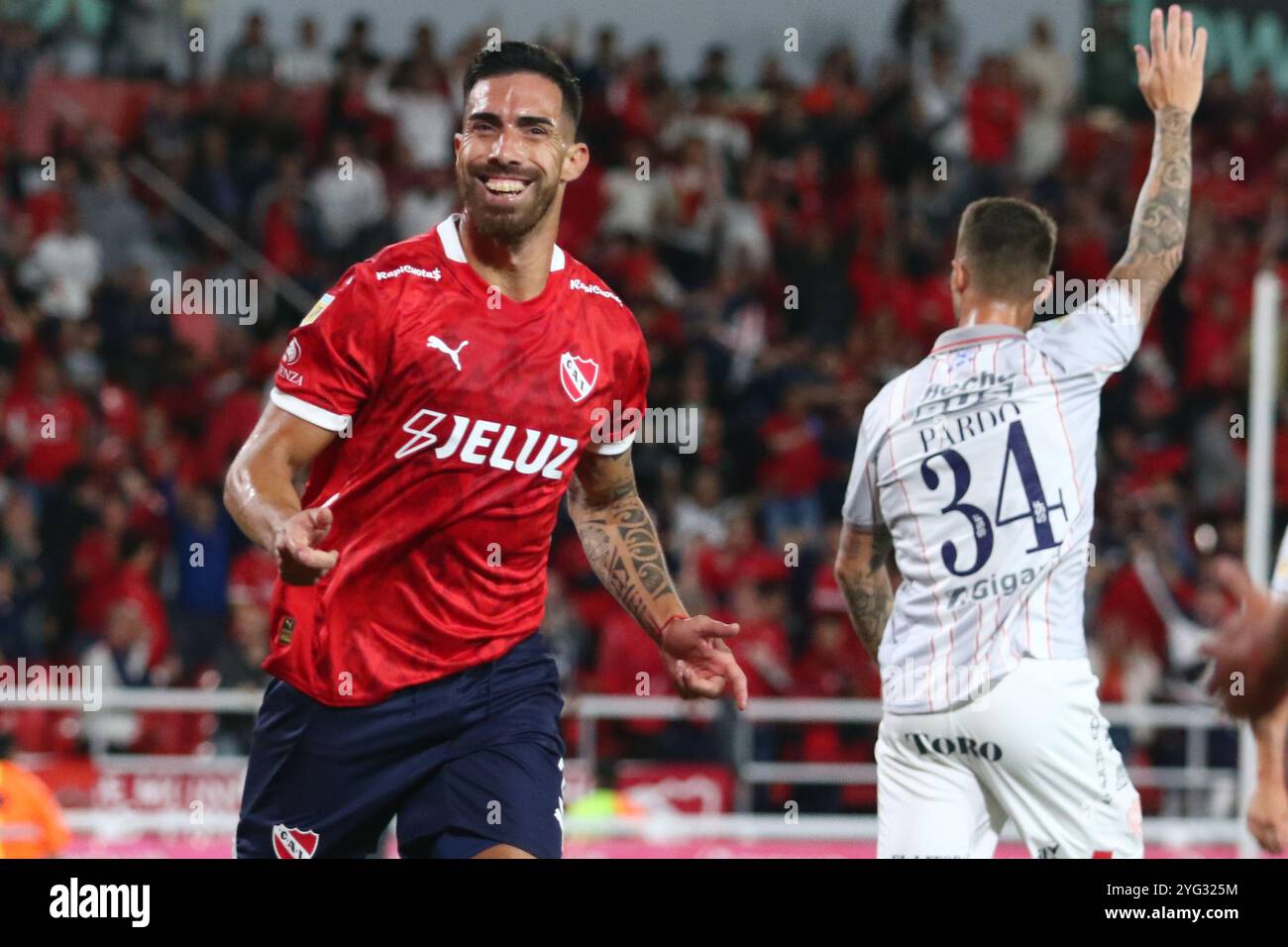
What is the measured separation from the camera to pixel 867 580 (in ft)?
18.9

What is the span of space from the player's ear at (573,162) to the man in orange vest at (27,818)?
616cm

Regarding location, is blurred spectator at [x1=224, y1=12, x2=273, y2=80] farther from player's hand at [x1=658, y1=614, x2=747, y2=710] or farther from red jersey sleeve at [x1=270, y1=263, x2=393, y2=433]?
player's hand at [x1=658, y1=614, x2=747, y2=710]

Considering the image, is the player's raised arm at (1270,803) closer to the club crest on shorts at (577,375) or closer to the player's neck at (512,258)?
the club crest on shorts at (577,375)

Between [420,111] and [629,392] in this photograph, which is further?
[420,111]

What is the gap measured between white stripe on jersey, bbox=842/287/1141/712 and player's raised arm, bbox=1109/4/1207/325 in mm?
114

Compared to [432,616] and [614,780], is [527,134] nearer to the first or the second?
[432,616]

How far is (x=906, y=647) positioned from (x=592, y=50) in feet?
39.4

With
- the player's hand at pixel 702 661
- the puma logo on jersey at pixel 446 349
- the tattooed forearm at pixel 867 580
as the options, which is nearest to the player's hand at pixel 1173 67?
the tattooed forearm at pixel 867 580

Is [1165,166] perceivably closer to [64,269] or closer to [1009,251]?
[1009,251]

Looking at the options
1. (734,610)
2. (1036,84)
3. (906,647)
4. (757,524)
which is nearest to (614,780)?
(734,610)

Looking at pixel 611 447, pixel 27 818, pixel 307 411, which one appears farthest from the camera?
pixel 27 818

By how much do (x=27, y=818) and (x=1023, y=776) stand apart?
6.96m

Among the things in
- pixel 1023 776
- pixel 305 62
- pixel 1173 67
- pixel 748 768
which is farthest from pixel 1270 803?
pixel 305 62

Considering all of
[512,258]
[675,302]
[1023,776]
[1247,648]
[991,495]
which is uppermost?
[675,302]
